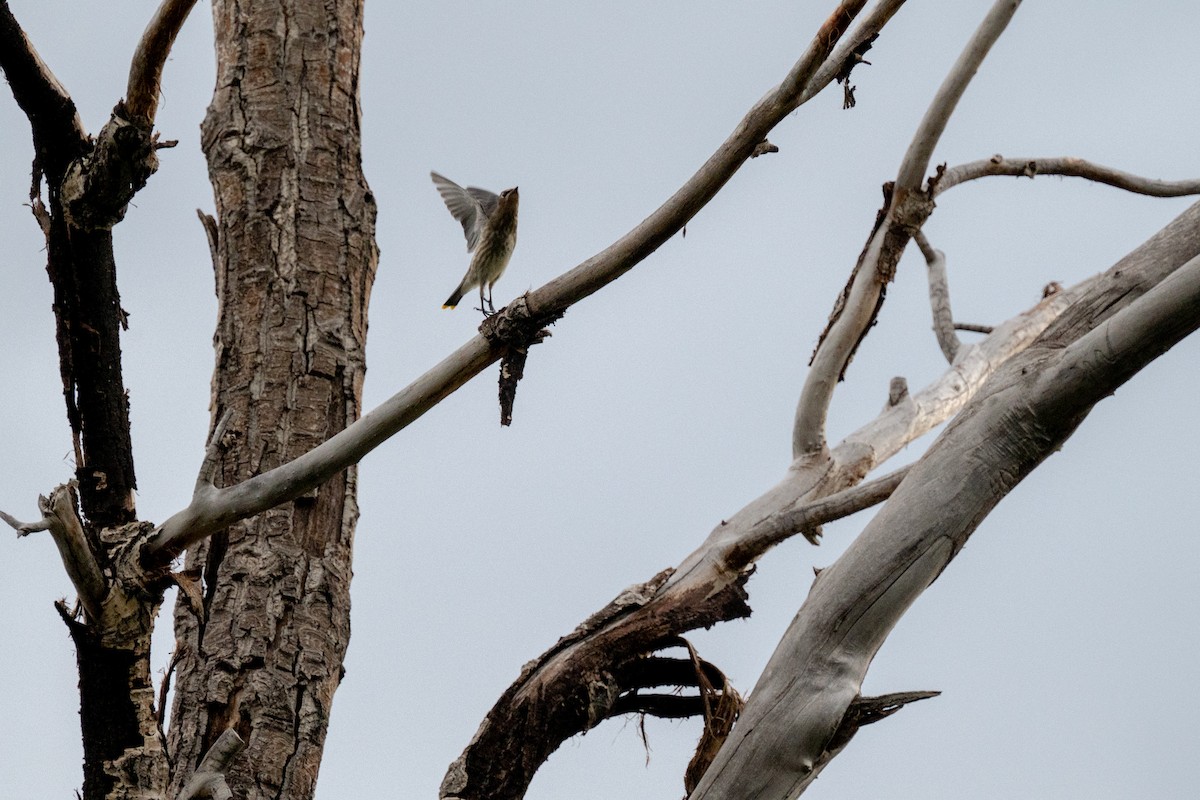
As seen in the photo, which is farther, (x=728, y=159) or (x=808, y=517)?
(x=808, y=517)

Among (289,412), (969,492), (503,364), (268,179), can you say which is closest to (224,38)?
(268,179)

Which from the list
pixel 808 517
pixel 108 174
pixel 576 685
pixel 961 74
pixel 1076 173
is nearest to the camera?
pixel 108 174

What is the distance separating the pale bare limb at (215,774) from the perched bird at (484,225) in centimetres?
260

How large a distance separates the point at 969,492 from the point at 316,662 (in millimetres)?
1678

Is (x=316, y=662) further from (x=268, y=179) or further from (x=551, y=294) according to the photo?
(x=268, y=179)

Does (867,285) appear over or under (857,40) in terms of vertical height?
over

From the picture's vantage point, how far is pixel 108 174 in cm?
215

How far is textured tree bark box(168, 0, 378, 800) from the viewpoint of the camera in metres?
2.79

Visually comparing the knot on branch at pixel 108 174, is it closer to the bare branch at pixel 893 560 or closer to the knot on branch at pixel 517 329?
the knot on branch at pixel 517 329

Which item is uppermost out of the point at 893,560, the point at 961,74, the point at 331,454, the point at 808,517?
the point at 961,74

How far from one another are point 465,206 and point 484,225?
0.26 metres

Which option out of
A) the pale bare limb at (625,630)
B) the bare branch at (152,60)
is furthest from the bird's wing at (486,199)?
the bare branch at (152,60)

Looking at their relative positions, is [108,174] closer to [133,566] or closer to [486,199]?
[133,566]

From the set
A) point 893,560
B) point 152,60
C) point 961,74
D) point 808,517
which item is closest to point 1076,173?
point 961,74
